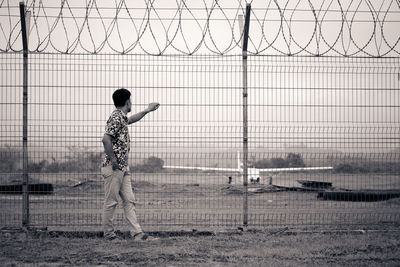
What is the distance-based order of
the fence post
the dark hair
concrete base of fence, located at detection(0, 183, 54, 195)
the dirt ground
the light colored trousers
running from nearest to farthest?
the dirt ground, the light colored trousers, the dark hair, the fence post, concrete base of fence, located at detection(0, 183, 54, 195)

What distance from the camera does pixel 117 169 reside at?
6.31 meters

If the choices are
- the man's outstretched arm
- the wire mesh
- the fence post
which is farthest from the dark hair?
the fence post

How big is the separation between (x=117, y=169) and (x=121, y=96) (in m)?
0.99

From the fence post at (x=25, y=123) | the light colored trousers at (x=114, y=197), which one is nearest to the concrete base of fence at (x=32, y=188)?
the fence post at (x=25, y=123)

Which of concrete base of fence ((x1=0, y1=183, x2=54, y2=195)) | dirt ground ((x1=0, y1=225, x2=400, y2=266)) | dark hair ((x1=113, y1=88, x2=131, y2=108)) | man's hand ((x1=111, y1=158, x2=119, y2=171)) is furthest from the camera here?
concrete base of fence ((x1=0, y1=183, x2=54, y2=195))

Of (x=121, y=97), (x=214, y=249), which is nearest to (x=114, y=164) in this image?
(x=121, y=97)

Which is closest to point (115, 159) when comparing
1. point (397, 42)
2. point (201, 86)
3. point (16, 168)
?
point (201, 86)

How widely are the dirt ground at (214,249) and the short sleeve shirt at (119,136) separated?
1.06 metres

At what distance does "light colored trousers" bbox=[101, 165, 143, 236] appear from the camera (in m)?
6.32

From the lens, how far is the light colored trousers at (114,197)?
20.7 feet

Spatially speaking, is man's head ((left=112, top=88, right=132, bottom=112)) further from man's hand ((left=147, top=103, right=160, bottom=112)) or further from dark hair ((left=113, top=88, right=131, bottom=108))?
man's hand ((left=147, top=103, right=160, bottom=112))

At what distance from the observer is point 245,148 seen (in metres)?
7.05

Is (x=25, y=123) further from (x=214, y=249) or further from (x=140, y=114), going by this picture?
(x=214, y=249)

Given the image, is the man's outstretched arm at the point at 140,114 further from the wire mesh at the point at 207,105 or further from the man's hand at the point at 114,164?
the man's hand at the point at 114,164
